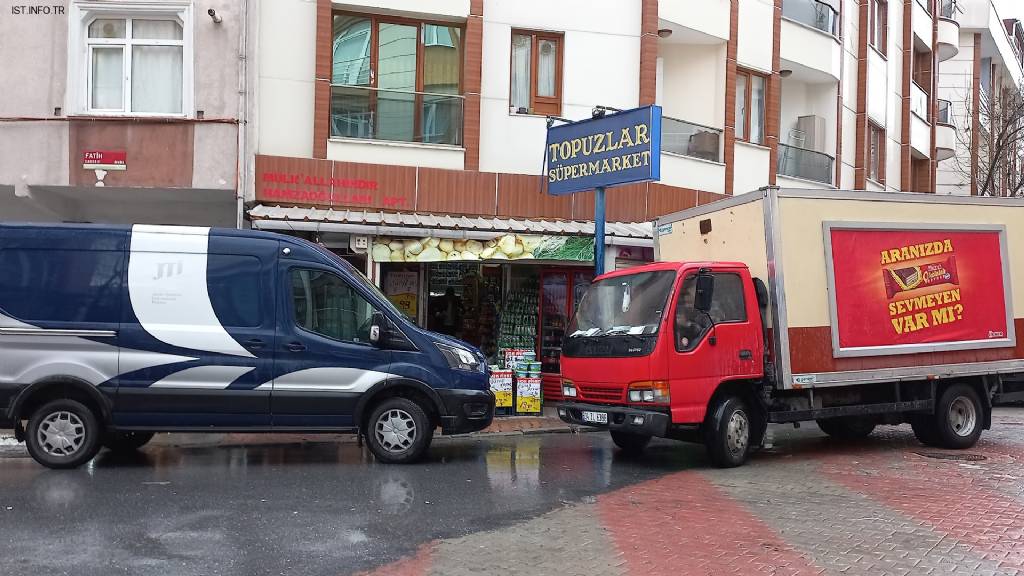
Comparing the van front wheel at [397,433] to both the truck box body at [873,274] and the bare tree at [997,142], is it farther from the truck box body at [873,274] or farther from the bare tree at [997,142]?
the bare tree at [997,142]

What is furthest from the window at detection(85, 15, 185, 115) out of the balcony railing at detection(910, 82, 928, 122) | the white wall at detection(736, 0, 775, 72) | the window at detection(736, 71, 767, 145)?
the balcony railing at detection(910, 82, 928, 122)

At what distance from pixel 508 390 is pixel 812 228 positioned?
5220mm

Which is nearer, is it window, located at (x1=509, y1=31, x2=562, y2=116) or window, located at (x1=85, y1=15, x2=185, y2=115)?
window, located at (x1=85, y1=15, x2=185, y2=115)

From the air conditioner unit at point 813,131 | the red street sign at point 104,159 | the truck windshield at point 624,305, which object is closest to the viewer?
the truck windshield at point 624,305

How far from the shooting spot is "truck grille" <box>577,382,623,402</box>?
9.45 m

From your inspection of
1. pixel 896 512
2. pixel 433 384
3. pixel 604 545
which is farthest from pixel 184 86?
pixel 896 512

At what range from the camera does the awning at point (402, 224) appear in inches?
511

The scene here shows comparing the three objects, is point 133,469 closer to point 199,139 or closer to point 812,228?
point 199,139

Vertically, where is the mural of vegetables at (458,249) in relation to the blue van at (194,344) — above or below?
above

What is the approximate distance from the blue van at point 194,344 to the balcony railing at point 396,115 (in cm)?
564

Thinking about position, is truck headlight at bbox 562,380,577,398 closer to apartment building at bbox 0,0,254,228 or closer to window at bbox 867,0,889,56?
apartment building at bbox 0,0,254,228

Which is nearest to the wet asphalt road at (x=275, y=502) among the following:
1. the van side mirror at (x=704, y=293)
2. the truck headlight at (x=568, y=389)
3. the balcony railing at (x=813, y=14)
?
the truck headlight at (x=568, y=389)

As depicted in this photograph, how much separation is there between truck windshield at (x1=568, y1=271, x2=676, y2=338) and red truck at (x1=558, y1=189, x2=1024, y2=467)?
0.02 meters

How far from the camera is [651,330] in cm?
925
